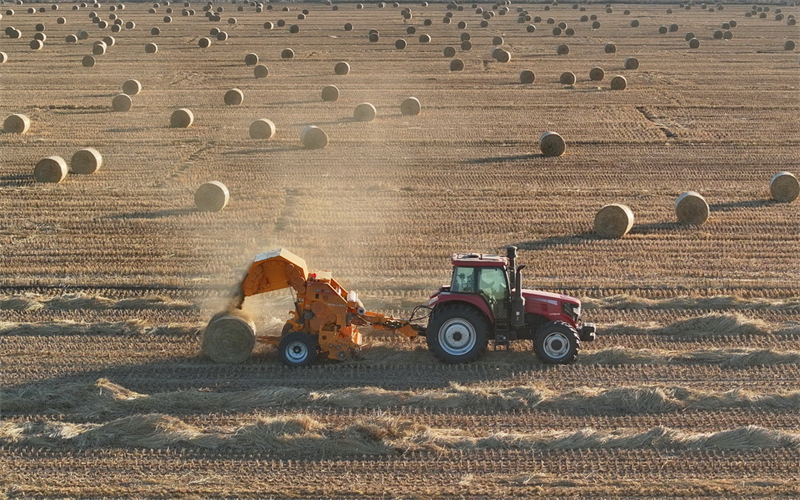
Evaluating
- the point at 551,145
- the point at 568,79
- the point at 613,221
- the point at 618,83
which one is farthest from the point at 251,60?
the point at 613,221

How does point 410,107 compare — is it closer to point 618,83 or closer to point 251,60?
point 618,83

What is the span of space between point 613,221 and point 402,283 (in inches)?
179

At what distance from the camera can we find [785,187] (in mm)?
19406

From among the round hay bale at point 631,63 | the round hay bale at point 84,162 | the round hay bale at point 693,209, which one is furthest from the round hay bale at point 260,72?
the round hay bale at point 693,209

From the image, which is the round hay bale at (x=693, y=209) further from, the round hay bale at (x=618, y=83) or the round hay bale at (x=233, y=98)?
the round hay bale at (x=233, y=98)

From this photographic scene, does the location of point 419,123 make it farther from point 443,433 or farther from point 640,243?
point 443,433

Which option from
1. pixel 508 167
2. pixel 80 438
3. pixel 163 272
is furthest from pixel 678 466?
pixel 508 167

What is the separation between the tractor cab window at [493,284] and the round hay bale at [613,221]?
6.15 meters

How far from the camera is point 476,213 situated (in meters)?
18.5

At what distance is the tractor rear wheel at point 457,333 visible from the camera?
11.5 m

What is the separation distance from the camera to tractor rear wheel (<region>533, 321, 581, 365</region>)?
1160 centimetres

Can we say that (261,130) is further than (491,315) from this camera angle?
Yes

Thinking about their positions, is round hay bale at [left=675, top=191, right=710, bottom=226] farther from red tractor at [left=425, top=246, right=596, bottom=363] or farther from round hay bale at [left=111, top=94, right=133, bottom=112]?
round hay bale at [left=111, top=94, right=133, bottom=112]

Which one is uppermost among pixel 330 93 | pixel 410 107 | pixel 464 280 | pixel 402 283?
pixel 330 93
